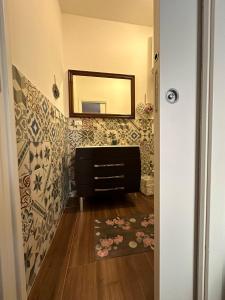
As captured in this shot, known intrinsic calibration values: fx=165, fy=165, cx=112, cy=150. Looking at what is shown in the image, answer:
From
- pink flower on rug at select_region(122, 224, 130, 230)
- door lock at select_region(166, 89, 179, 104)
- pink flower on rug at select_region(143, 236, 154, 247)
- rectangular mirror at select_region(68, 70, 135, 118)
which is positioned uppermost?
rectangular mirror at select_region(68, 70, 135, 118)

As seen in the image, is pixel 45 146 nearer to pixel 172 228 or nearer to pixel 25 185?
pixel 25 185

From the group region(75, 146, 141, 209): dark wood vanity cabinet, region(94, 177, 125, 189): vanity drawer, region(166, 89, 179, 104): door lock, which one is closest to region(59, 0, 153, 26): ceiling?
region(75, 146, 141, 209): dark wood vanity cabinet

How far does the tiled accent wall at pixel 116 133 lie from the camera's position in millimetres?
2244

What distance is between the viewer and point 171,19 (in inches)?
15.1

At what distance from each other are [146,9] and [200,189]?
251 cm

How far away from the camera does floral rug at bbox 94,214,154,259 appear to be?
1.19m

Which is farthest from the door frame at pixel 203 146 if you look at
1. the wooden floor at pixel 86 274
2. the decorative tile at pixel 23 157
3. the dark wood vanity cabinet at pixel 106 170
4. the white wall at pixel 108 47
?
the white wall at pixel 108 47

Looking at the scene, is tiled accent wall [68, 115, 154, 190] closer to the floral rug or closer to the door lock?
the floral rug

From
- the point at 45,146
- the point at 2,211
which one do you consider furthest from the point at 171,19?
the point at 45,146

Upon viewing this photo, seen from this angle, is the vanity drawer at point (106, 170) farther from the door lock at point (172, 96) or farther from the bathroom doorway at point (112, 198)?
the door lock at point (172, 96)

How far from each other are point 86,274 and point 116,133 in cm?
170

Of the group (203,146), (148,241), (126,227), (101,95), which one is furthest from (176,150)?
(101,95)

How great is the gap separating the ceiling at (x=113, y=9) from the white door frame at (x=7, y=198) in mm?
1948

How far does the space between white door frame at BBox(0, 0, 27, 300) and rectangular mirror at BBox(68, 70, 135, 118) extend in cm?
171
